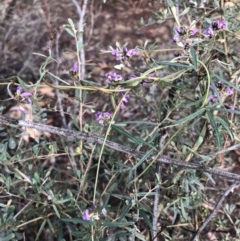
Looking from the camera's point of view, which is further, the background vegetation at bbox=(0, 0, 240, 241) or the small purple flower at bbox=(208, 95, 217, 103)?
the small purple flower at bbox=(208, 95, 217, 103)

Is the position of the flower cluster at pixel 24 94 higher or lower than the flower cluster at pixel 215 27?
A: lower

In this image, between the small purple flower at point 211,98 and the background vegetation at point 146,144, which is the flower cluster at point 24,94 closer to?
the background vegetation at point 146,144

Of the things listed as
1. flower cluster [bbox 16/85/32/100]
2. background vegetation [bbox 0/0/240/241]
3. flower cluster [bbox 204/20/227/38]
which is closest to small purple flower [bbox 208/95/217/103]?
background vegetation [bbox 0/0/240/241]

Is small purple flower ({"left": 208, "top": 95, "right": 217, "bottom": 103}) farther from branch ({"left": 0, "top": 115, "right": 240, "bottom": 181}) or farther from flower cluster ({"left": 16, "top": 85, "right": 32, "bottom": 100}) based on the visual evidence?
flower cluster ({"left": 16, "top": 85, "right": 32, "bottom": 100})

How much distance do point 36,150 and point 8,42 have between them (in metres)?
1.67

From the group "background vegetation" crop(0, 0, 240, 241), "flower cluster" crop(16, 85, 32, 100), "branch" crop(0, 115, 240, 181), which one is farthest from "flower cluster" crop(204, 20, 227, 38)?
"flower cluster" crop(16, 85, 32, 100)

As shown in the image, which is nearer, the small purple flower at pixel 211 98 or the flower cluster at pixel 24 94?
the flower cluster at pixel 24 94

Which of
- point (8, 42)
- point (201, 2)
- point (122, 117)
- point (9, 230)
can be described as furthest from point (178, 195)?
point (8, 42)

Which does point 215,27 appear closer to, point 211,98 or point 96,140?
point 211,98

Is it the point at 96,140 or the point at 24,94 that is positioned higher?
the point at 24,94

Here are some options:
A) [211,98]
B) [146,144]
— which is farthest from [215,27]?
[146,144]

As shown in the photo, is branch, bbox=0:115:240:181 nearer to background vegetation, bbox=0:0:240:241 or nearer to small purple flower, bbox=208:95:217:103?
background vegetation, bbox=0:0:240:241

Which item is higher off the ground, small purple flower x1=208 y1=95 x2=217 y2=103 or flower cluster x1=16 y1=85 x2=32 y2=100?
flower cluster x1=16 y1=85 x2=32 y2=100

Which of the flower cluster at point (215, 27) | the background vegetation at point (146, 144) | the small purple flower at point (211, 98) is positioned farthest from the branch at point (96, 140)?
the flower cluster at point (215, 27)
